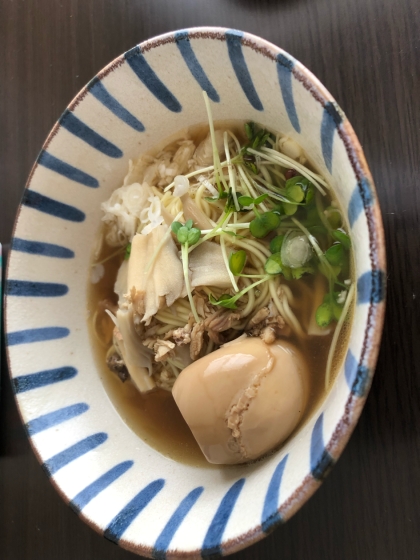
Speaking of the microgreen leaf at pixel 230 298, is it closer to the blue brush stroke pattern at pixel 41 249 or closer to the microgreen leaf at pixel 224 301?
the microgreen leaf at pixel 224 301

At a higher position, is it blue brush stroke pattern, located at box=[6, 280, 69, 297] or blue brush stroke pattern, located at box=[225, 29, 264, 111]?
blue brush stroke pattern, located at box=[225, 29, 264, 111]

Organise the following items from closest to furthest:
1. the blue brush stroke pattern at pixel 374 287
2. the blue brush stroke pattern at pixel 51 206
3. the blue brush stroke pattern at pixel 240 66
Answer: the blue brush stroke pattern at pixel 374 287
the blue brush stroke pattern at pixel 240 66
the blue brush stroke pattern at pixel 51 206

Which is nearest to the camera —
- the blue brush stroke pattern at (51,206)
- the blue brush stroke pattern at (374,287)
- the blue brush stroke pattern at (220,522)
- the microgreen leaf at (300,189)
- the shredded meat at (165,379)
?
the blue brush stroke pattern at (374,287)

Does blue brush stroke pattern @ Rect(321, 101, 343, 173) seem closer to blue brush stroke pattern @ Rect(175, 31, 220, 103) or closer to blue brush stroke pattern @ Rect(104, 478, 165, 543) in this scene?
blue brush stroke pattern @ Rect(175, 31, 220, 103)

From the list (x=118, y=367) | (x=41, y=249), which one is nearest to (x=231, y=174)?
(x=41, y=249)

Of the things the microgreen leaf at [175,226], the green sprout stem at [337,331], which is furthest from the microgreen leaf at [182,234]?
the green sprout stem at [337,331]

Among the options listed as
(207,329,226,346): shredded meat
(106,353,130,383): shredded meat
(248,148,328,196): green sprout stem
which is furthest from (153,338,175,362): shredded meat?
(248,148,328,196): green sprout stem

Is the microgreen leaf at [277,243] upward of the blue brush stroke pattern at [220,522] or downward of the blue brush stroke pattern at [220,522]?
upward

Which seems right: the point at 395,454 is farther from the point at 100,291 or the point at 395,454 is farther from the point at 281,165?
the point at 100,291
